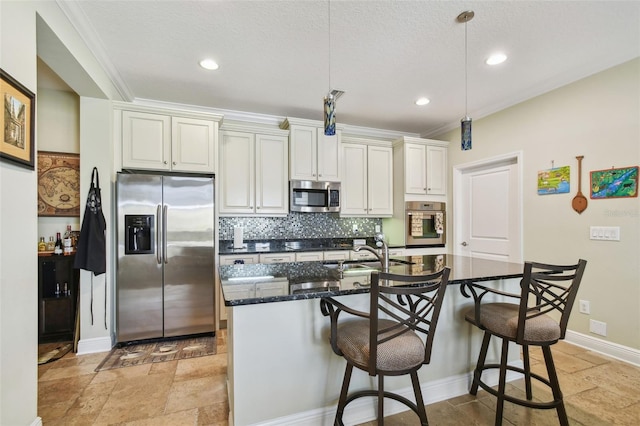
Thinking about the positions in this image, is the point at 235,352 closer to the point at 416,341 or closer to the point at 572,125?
the point at 416,341

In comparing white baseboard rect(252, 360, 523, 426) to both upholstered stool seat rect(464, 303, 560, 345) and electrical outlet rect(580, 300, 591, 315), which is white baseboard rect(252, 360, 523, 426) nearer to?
upholstered stool seat rect(464, 303, 560, 345)

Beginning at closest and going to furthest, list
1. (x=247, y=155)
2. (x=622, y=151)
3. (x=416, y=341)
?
(x=416, y=341) < (x=622, y=151) < (x=247, y=155)

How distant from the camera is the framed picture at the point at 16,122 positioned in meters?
1.42

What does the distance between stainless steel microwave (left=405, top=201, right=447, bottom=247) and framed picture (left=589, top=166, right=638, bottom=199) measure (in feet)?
6.12

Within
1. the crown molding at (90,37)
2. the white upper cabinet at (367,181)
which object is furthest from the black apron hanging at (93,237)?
the white upper cabinet at (367,181)

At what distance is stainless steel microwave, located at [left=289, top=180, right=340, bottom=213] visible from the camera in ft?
13.1

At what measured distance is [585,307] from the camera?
2.88 meters

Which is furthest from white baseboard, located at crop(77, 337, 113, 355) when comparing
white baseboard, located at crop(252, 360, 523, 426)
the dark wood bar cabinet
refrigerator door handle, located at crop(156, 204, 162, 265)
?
white baseboard, located at crop(252, 360, 523, 426)

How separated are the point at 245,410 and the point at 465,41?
10.00ft

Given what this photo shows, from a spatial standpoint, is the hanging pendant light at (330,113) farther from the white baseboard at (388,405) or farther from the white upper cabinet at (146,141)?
the white upper cabinet at (146,141)

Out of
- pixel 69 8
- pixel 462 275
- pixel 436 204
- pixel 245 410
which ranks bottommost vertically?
pixel 245 410

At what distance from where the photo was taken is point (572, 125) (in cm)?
300

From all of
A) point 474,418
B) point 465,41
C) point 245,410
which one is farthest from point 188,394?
point 465,41

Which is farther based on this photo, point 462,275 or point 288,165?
point 288,165
